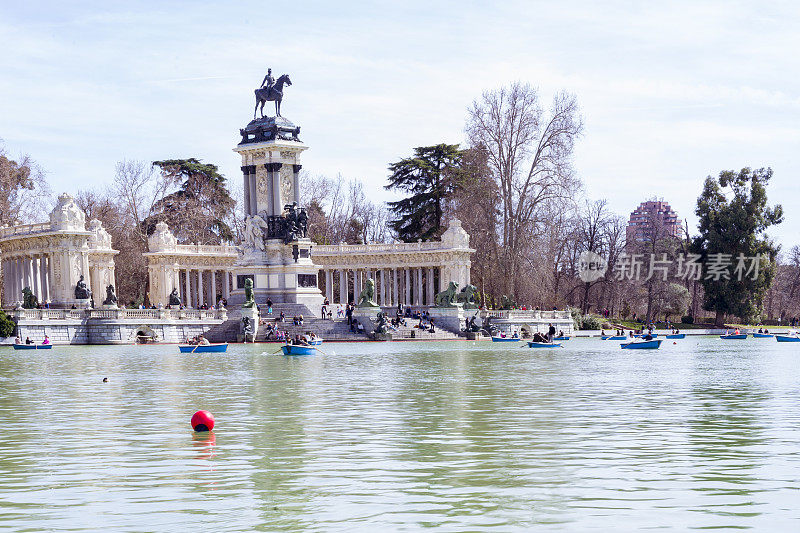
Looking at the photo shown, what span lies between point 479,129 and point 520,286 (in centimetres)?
1233

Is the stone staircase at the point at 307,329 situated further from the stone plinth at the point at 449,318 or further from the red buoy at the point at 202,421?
the red buoy at the point at 202,421

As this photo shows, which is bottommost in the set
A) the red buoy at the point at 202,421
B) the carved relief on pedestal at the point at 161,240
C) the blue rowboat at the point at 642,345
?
the blue rowboat at the point at 642,345

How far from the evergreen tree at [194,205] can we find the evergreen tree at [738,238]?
145ft

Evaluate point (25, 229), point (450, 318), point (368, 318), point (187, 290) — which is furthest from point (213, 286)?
point (450, 318)

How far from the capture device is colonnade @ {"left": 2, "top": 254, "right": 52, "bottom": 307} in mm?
75750

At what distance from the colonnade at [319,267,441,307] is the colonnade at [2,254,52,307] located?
894 inches

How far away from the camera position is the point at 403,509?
11.0 meters

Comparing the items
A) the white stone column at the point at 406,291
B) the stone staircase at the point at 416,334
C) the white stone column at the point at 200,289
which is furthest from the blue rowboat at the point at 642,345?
the white stone column at the point at 200,289

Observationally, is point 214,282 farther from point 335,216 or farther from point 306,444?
point 306,444

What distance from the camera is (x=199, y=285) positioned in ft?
276

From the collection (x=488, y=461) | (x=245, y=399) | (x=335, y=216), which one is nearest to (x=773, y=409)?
(x=488, y=461)

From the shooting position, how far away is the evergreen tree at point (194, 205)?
300 feet

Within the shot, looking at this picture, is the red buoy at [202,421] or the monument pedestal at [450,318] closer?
the red buoy at [202,421]

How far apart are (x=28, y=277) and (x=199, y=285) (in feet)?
45.5
